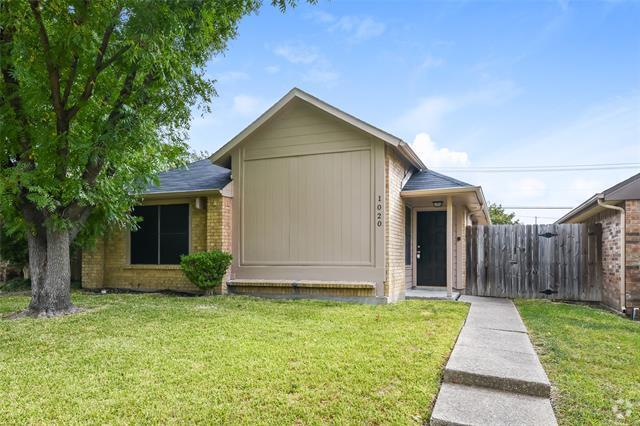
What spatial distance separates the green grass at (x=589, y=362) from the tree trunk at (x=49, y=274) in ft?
23.2

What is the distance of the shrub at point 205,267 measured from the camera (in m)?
8.53

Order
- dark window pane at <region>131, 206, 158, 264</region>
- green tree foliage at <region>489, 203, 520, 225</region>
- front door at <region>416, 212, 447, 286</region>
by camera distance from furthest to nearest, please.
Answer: green tree foliage at <region>489, 203, 520, 225</region> → front door at <region>416, 212, 447, 286</region> → dark window pane at <region>131, 206, 158, 264</region>

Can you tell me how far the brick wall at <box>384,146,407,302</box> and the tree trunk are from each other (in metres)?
5.77

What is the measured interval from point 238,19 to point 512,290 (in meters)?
8.70

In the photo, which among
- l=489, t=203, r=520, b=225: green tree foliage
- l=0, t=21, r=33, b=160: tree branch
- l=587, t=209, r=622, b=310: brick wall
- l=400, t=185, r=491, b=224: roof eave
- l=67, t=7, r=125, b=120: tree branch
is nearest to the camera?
l=0, t=21, r=33, b=160: tree branch

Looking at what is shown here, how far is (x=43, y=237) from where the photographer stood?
6703 millimetres

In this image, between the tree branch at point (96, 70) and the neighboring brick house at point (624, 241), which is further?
the neighboring brick house at point (624, 241)

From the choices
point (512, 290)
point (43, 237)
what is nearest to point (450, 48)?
point (512, 290)

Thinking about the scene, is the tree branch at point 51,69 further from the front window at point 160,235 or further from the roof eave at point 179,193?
the front window at point 160,235

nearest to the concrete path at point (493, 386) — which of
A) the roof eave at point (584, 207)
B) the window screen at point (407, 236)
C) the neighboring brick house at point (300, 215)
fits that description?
the neighboring brick house at point (300, 215)

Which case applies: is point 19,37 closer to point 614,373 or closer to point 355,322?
point 355,322

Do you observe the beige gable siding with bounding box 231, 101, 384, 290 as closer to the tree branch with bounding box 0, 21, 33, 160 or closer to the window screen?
the window screen

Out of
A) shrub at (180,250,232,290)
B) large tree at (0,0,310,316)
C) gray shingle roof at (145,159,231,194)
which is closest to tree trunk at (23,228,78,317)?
large tree at (0,0,310,316)

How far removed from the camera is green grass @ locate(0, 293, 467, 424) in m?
2.95
